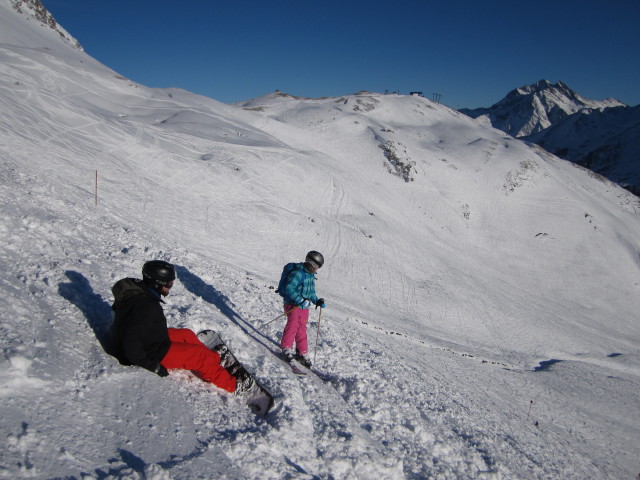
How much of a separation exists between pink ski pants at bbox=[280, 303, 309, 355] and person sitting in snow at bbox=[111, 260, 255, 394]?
251 centimetres

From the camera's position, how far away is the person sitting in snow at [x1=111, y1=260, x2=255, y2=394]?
15.9ft

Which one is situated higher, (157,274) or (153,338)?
(157,274)

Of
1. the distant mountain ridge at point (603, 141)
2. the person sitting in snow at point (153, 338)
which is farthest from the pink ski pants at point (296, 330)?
the distant mountain ridge at point (603, 141)

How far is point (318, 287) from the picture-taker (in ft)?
63.9

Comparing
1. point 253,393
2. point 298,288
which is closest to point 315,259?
point 298,288

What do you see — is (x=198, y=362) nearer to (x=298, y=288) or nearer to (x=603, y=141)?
(x=298, y=288)

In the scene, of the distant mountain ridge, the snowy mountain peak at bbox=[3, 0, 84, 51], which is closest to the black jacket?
the snowy mountain peak at bbox=[3, 0, 84, 51]

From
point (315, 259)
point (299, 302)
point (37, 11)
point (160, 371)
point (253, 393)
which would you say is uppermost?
point (37, 11)

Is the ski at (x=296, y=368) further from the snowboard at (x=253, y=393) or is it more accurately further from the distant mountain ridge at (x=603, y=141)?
the distant mountain ridge at (x=603, y=141)

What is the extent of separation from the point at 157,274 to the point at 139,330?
2.55ft

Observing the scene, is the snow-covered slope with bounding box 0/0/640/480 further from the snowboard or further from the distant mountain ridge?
the distant mountain ridge

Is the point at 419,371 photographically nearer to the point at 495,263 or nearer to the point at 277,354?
the point at 277,354

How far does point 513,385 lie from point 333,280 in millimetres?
10422

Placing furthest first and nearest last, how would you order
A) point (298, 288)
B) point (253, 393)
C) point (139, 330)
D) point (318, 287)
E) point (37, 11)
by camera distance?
point (37, 11)
point (318, 287)
point (298, 288)
point (253, 393)
point (139, 330)
